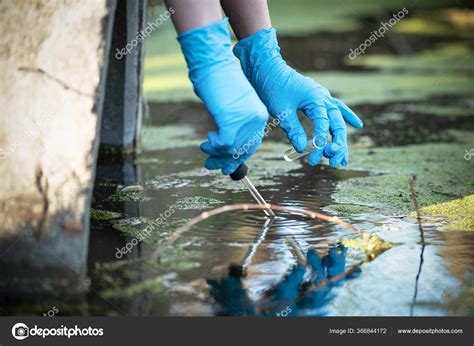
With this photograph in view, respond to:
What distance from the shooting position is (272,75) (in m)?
2.22

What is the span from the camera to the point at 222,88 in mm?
1900

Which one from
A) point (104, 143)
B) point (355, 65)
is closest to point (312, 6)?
point (355, 65)

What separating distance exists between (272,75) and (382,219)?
0.50 m

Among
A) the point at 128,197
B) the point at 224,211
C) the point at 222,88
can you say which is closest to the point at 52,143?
the point at 222,88

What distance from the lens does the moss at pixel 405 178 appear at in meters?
2.40

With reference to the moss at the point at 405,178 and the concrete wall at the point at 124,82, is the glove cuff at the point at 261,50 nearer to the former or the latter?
the moss at the point at 405,178

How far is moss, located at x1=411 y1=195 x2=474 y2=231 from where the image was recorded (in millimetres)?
2137

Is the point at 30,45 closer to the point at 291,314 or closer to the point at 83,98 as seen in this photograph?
the point at 83,98

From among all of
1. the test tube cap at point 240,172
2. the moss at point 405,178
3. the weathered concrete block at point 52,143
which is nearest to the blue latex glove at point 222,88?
the test tube cap at point 240,172

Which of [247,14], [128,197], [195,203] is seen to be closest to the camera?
[247,14]

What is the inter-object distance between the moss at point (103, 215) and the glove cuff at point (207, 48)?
53 centimetres

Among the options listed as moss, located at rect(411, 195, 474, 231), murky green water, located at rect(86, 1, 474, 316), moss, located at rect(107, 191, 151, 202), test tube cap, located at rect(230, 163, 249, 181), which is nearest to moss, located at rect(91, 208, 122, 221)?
murky green water, located at rect(86, 1, 474, 316)

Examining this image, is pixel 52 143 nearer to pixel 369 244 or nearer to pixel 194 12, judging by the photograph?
pixel 194 12

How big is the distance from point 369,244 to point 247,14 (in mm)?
731
